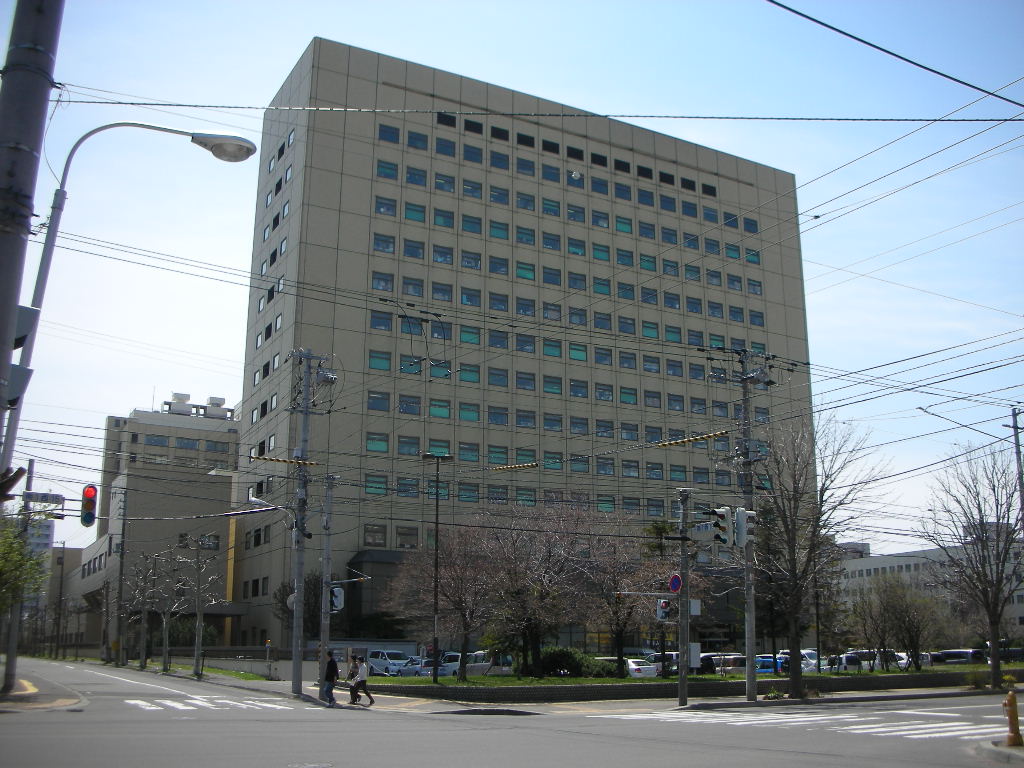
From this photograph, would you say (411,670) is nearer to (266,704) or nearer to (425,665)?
(425,665)

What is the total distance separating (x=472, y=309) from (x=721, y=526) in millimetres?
45350

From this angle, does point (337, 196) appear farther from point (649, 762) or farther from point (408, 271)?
point (649, 762)

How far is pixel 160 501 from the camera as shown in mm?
94250

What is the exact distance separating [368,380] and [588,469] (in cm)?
1957

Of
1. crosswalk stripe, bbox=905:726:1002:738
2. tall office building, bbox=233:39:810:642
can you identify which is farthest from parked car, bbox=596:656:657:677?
crosswalk stripe, bbox=905:726:1002:738

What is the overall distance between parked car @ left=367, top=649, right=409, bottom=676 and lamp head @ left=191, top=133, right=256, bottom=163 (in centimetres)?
4565

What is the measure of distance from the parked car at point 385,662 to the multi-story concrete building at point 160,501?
15.6 metres

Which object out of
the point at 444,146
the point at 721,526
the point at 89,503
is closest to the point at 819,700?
the point at 721,526

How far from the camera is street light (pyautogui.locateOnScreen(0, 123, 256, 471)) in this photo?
9.75 m

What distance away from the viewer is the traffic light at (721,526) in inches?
1238

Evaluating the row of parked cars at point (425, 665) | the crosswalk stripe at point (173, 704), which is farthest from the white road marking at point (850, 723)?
the row of parked cars at point (425, 665)

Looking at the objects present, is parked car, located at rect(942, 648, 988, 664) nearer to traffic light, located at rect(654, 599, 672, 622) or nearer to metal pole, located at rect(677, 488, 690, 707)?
metal pole, located at rect(677, 488, 690, 707)

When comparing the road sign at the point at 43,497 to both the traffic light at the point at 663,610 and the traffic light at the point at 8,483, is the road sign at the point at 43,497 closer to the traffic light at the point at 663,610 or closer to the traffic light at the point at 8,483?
the traffic light at the point at 663,610

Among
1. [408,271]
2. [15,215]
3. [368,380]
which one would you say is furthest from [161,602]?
[15,215]
